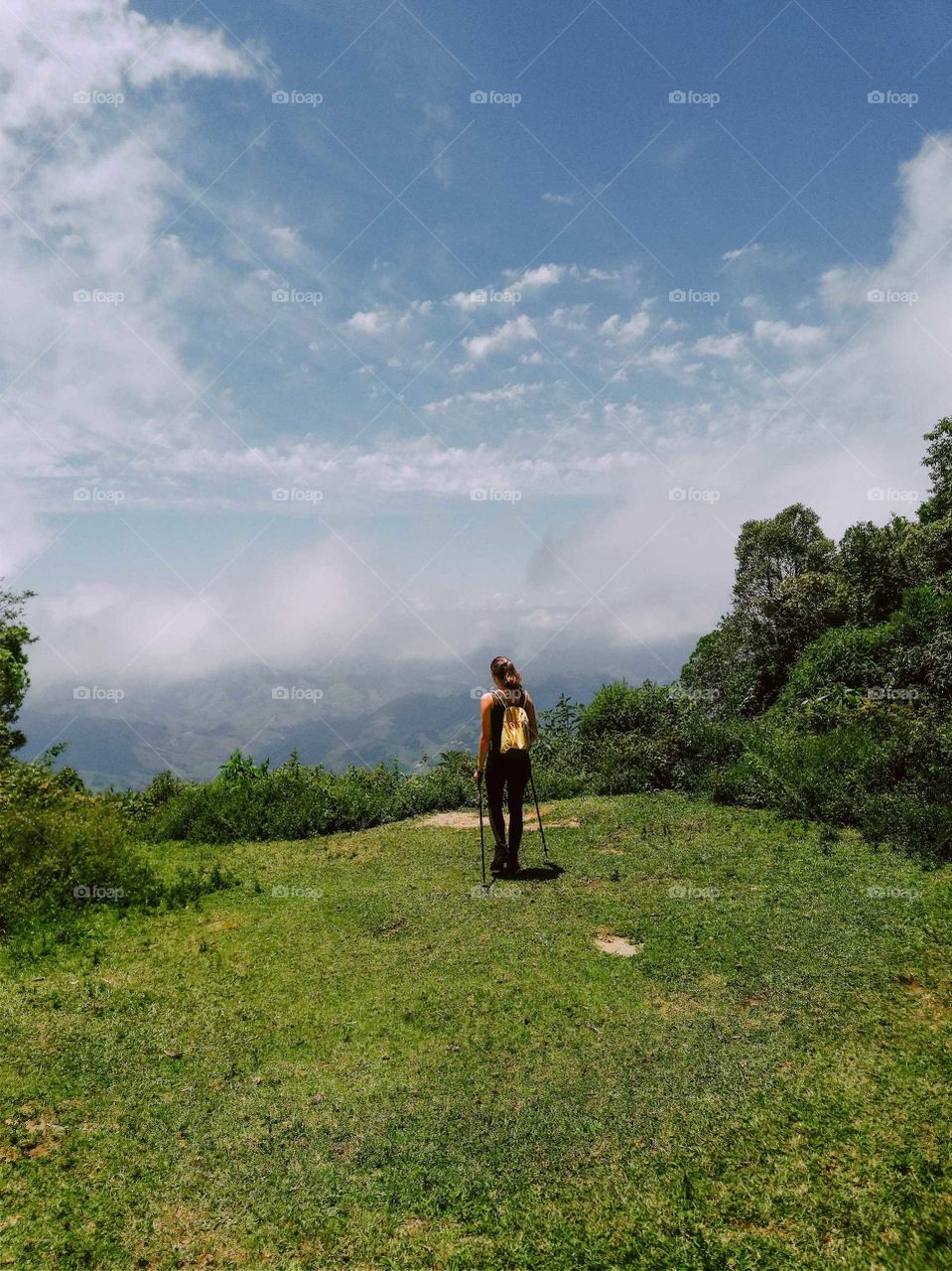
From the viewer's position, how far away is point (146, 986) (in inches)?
240

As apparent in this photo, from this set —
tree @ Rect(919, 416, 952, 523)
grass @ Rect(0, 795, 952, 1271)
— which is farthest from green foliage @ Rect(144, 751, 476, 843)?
tree @ Rect(919, 416, 952, 523)

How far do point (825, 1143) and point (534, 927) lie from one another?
12.4 ft

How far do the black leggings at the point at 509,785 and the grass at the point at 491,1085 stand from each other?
4.65 ft

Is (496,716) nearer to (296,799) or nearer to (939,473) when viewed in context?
(296,799)

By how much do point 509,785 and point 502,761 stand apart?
34 cm

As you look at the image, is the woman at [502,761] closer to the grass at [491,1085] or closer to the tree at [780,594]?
the grass at [491,1085]

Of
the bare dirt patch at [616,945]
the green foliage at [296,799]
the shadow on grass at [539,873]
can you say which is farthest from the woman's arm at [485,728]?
the green foliage at [296,799]

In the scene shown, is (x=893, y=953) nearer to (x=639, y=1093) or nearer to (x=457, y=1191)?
(x=639, y=1093)

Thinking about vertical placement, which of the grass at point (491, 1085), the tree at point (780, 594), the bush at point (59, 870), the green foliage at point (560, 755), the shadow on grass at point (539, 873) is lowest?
the grass at point (491, 1085)

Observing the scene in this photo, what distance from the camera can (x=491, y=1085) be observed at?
4648mm

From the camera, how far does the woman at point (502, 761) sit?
30.4 ft

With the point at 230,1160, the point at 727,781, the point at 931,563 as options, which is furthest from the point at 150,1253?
the point at 931,563

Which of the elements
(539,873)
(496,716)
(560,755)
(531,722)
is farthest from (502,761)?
(560,755)

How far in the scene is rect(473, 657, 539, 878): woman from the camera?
9273mm
